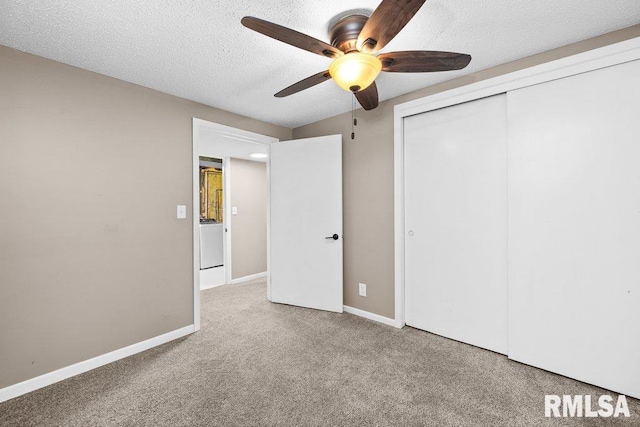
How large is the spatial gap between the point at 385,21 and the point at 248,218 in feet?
13.6

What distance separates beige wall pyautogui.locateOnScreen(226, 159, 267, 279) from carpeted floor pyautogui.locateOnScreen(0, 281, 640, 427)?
7.27 ft

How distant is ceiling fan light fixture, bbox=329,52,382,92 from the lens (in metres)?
1.49

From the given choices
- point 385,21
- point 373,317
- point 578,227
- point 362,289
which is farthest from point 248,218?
point 578,227

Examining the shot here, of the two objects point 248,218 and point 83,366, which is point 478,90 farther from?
point 248,218

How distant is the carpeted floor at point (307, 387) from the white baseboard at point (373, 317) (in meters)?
0.13

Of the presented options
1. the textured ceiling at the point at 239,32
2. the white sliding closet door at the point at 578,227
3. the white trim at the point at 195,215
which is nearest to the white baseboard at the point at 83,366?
the white trim at the point at 195,215

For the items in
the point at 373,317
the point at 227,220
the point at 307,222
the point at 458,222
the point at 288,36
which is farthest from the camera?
the point at 227,220

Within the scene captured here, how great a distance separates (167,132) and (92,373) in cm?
200

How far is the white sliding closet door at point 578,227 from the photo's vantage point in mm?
1749

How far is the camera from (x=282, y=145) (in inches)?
137

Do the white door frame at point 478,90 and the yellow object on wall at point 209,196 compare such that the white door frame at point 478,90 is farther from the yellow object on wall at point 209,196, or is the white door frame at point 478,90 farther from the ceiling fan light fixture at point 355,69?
the yellow object on wall at point 209,196

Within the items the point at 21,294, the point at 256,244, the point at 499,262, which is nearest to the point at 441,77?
the point at 499,262

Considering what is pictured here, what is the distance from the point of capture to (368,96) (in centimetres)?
207

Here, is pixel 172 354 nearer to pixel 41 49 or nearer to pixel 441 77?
pixel 41 49
